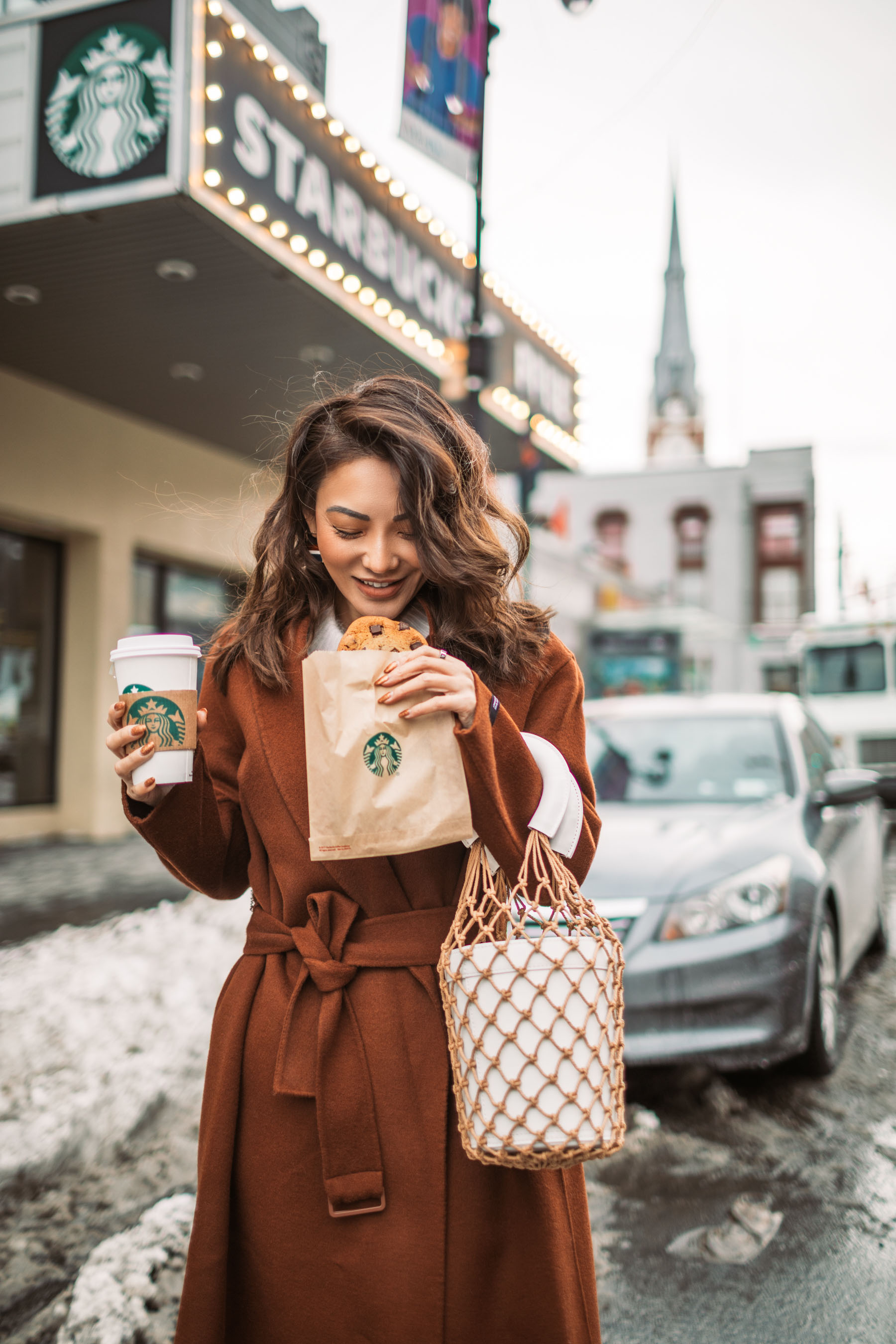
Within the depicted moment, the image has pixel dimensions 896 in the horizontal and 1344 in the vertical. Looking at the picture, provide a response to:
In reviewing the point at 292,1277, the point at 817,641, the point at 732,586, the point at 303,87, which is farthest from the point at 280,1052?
the point at 732,586

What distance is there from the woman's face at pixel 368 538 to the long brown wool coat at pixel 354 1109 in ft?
0.65

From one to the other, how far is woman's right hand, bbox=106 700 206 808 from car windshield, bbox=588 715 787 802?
3683 mm

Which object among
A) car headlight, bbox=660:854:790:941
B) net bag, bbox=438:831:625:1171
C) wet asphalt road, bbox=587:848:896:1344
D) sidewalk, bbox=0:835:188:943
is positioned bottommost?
wet asphalt road, bbox=587:848:896:1344

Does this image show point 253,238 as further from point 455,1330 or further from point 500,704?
point 455,1330

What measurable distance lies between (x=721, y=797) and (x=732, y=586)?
4001 cm

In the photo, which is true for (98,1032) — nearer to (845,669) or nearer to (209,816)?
(209,816)

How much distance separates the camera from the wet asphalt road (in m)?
2.71

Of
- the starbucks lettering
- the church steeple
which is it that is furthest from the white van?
the church steeple

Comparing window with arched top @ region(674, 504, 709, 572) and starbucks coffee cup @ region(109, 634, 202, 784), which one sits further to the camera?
window with arched top @ region(674, 504, 709, 572)

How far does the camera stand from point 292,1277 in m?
1.62

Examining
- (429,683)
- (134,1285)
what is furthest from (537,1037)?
(134,1285)

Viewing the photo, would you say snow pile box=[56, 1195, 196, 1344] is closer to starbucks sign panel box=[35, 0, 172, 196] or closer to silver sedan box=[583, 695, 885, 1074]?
silver sedan box=[583, 695, 885, 1074]

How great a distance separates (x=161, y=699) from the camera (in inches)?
60.3

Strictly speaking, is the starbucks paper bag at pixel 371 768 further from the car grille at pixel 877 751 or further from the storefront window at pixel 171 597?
the car grille at pixel 877 751
